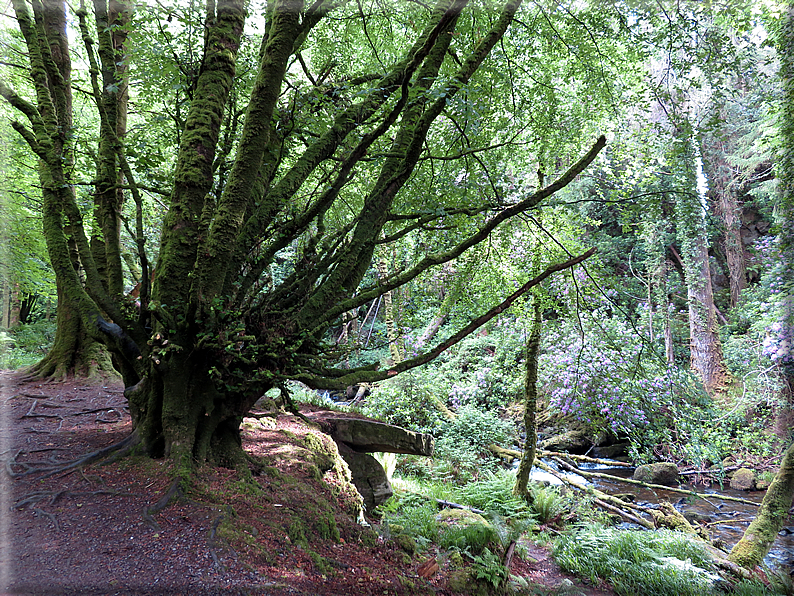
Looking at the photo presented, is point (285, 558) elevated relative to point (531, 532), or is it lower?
elevated

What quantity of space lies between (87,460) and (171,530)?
105cm

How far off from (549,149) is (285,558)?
16.4 feet

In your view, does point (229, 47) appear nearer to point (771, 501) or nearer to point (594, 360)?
point (771, 501)

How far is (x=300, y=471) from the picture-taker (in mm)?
3568

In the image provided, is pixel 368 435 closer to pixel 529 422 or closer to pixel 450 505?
pixel 450 505

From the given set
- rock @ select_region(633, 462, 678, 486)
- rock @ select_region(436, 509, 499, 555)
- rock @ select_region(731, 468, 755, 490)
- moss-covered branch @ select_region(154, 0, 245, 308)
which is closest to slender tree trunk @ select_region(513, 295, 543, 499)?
rock @ select_region(436, 509, 499, 555)

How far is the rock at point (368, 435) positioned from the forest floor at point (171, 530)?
3.78 ft

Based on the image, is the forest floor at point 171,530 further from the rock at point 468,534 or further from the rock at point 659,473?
the rock at point 659,473

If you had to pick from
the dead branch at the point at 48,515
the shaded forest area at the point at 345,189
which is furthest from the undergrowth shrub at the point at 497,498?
the dead branch at the point at 48,515

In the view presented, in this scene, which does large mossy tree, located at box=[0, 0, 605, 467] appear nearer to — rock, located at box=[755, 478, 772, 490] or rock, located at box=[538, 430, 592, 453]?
rock, located at box=[538, 430, 592, 453]

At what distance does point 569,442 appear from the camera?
9750mm

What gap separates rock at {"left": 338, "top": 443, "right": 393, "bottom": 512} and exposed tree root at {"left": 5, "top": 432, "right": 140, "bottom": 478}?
8.07 feet

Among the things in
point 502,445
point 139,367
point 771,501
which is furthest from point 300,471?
point 502,445

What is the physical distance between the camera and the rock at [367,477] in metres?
4.89
